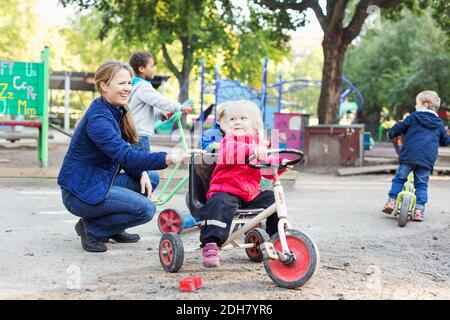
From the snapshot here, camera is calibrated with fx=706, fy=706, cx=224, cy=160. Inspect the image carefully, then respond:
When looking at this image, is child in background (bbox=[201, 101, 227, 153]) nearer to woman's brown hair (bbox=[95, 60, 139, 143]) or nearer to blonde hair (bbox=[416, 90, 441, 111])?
woman's brown hair (bbox=[95, 60, 139, 143])

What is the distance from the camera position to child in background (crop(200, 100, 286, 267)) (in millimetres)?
4664

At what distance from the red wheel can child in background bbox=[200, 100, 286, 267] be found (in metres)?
1.26

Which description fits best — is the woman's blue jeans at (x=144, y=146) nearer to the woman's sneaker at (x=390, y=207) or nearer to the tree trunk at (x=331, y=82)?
the woman's sneaker at (x=390, y=207)

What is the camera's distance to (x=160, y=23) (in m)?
21.2

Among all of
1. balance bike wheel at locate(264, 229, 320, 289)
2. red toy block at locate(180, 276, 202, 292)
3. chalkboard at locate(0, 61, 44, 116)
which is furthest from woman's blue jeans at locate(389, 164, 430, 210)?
chalkboard at locate(0, 61, 44, 116)

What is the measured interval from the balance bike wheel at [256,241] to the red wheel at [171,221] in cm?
102

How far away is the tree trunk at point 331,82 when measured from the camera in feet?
56.5

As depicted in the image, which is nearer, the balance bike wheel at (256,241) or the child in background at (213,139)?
the balance bike wheel at (256,241)

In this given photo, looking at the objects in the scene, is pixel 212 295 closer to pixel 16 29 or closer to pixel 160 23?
pixel 160 23

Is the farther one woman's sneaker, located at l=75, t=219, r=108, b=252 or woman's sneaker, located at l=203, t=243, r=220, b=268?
woman's sneaker, located at l=75, t=219, r=108, b=252

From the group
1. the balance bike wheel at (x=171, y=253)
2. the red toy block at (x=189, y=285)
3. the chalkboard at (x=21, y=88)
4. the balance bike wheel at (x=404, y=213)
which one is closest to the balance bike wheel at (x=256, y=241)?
the balance bike wheel at (x=171, y=253)

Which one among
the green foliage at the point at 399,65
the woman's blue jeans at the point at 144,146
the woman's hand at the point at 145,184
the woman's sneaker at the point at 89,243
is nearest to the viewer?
the woman's sneaker at the point at 89,243

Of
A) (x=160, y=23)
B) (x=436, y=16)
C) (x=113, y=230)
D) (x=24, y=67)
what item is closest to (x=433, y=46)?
(x=436, y=16)

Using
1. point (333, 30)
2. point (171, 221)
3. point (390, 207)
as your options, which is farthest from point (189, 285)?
point (333, 30)
